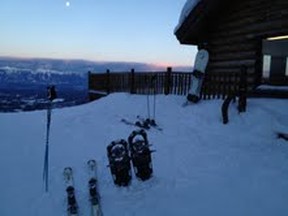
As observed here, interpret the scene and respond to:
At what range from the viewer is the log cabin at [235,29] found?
12867mm

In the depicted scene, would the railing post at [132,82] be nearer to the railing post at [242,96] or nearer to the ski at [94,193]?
the railing post at [242,96]

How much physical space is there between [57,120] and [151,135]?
473cm

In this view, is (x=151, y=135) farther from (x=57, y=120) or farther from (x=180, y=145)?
(x=57, y=120)

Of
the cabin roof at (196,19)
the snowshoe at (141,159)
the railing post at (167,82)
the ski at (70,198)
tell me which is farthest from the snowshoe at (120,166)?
the railing post at (167,82)

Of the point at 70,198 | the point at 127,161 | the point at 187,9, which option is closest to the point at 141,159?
the point at 127,161

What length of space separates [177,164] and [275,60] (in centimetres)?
1486

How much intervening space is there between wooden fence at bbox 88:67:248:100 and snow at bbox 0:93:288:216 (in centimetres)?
73

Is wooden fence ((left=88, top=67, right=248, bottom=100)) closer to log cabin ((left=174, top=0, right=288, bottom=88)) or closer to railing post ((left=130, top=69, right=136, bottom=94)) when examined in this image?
railing post ((left=130, top=69, right=136, bottom=94))

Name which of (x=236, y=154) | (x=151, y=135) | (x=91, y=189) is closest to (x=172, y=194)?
(x=91, y=189)

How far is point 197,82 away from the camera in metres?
13.3

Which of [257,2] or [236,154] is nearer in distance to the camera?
[236,154]

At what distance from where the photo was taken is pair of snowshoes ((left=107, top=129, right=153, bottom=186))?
744 centimetres

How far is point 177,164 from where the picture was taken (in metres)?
8.37

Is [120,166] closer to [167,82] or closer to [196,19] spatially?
[196,19]
